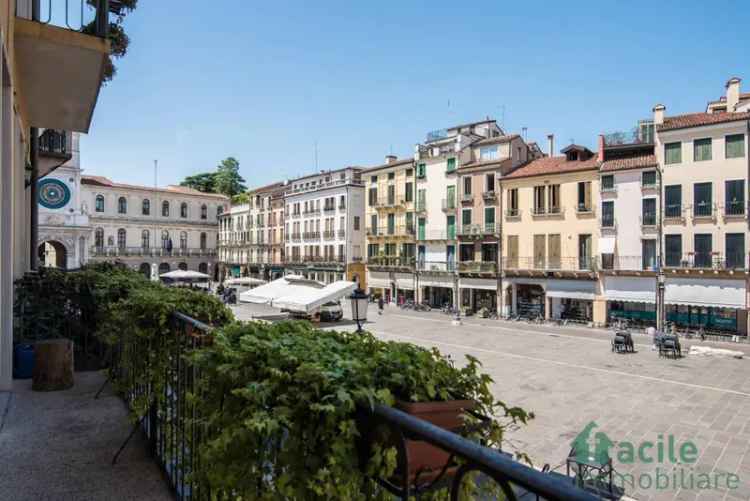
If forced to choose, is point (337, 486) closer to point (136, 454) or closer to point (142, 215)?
point (136, 454)

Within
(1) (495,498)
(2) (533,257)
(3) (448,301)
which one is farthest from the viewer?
(3) (448,301)

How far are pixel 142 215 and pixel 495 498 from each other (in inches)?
3089

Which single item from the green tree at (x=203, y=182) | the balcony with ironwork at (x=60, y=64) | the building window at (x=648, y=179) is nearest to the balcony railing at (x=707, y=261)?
the building window at (x=648, y=179)

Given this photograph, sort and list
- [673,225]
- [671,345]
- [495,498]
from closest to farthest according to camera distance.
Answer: [495,498], [671,345], [673,225]

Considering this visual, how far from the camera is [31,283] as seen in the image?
7742 mm

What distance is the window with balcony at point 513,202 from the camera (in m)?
39.2

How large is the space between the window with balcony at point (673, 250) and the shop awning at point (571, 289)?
16.3ft

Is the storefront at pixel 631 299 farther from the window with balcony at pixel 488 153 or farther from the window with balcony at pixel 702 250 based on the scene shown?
the window with balcony at pixel 488 153

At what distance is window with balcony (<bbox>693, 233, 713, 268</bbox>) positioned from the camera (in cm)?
3002

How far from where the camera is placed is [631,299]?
108 feet

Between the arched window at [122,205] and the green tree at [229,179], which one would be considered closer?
the arched window at [122,205]

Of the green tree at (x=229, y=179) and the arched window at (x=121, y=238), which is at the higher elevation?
the green tree at (x=229, y=179)

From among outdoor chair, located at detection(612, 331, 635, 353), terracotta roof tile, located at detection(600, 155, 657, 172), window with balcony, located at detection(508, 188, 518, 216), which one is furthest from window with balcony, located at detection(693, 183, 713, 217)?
window with balcony, located at detection(508, 188, 518, 216)

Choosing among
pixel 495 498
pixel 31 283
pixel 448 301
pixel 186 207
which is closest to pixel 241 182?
pixel 186 207
